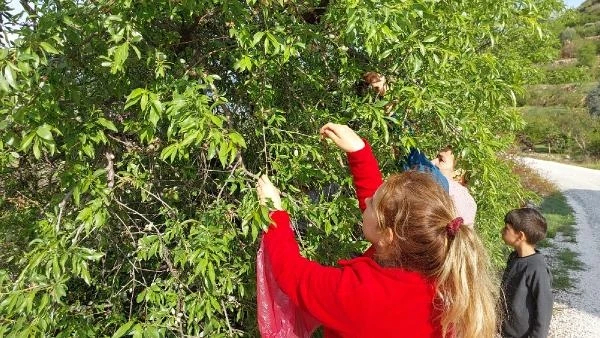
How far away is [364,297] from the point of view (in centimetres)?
162

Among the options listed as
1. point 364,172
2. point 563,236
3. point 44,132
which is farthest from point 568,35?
point 44,132

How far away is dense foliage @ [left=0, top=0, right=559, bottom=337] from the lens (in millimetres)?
1900

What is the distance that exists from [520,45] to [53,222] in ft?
21.7

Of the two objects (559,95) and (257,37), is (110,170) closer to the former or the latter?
(257,37)

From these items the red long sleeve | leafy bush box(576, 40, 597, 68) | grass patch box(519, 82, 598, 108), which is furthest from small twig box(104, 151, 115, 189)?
leafy bush box(576, 40, 597, 68)

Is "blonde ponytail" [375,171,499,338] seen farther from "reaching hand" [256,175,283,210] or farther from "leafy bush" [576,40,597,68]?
"leafy bush" [576,40,597,68]

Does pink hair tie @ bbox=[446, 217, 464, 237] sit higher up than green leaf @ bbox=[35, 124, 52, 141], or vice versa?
green leaf @ bbox=[35, 124, 52, 141]

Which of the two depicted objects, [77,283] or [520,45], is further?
[520,45]

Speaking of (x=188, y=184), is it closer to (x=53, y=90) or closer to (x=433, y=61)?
(x=53, y=90)

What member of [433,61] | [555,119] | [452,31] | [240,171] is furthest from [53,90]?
[555,119]

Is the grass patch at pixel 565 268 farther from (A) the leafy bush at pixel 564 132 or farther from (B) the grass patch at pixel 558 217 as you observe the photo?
(A) the leafy bush at pixel 564 132

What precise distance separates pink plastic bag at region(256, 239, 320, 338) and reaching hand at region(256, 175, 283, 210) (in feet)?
0.57

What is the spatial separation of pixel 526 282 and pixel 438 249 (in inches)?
75.3

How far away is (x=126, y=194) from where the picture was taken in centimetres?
269
